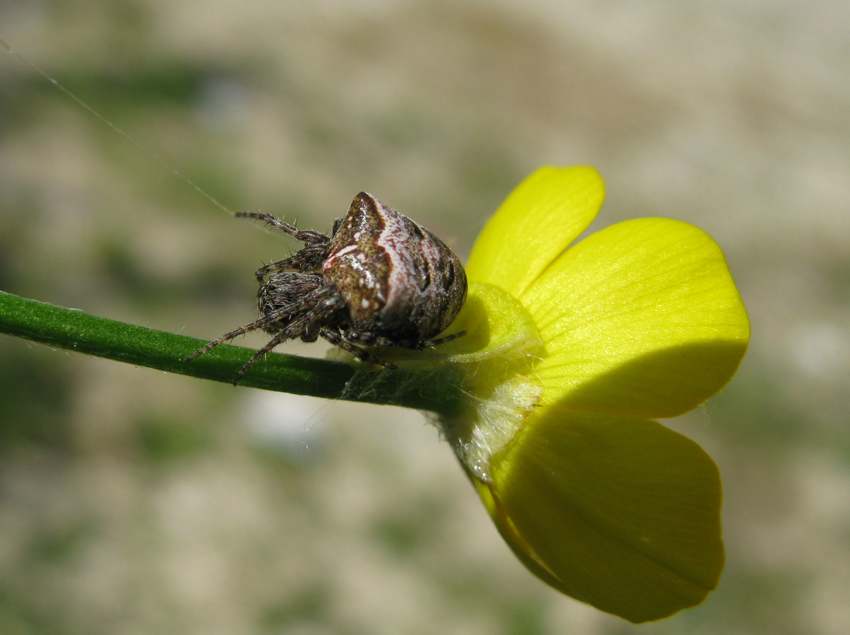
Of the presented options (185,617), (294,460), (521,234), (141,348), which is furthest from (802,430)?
(141,348)

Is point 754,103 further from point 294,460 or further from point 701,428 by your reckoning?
point 294,460

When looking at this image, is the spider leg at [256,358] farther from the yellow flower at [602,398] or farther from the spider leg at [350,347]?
the yellow flower at [602,398]

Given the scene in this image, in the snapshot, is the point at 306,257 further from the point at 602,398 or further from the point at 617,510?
the point at 617,510

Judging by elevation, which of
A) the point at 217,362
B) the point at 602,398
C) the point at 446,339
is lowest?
the point at 217,362

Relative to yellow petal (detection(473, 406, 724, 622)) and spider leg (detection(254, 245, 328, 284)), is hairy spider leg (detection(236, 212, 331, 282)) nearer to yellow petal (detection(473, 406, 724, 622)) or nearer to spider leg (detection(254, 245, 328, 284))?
spider leg (detection(254, 245, 328, 284))

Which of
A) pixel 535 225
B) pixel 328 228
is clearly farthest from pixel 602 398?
pixel 328 228
